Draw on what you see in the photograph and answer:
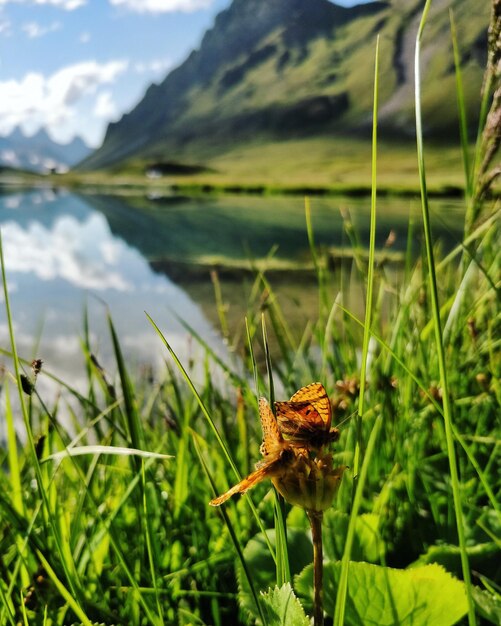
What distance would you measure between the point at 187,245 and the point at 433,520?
1307cm

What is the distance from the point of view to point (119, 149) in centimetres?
11656

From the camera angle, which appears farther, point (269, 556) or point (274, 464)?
point (269, 556)

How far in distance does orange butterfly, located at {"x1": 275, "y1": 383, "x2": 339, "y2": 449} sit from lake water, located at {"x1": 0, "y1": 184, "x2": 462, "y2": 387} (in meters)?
0.37

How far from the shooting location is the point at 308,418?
12.6 inches

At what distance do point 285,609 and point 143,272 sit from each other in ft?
33.6

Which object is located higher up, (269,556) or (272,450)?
(272,450)

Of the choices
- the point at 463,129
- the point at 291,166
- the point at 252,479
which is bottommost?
the point at 252,479

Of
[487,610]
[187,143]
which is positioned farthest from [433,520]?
[187,143]

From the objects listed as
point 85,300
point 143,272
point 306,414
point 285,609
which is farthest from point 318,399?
point 143,272

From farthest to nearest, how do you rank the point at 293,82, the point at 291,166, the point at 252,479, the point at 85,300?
the point at 293,82 < the point at 291,166 < the point at 85,300 < the point at 252,479

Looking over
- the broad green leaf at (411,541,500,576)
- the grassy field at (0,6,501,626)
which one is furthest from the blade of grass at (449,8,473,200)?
Result: the broad green leaf at (411,541,500,576)

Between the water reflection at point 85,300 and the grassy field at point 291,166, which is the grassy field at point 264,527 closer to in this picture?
the water reflection at point 85,300

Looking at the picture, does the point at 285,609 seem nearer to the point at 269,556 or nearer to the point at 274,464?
the point at 274,464

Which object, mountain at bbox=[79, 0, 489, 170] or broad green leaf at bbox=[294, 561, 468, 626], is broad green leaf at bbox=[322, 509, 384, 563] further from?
mountain at bbox=[79, 0, 489, 170]
